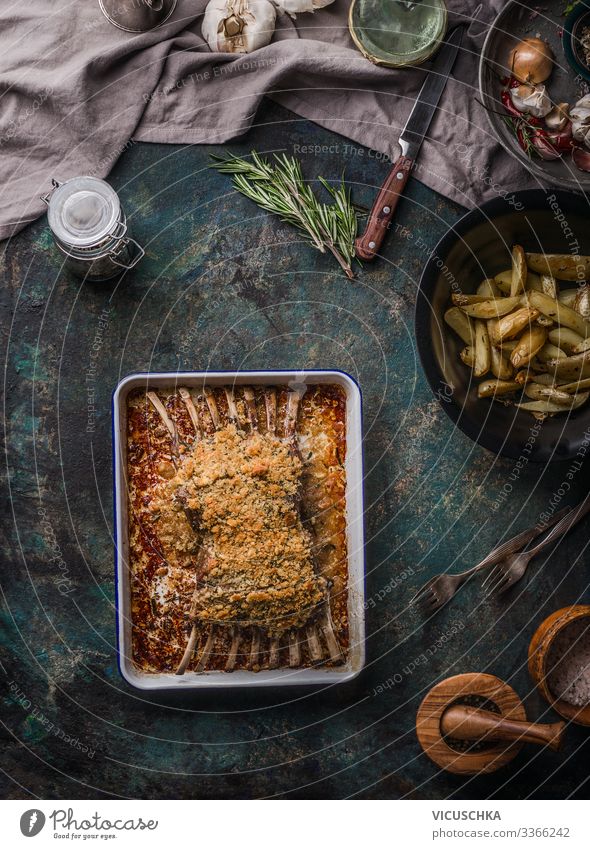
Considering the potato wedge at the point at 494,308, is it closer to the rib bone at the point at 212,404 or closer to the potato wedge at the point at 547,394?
the potato wedge at the point at 547,394

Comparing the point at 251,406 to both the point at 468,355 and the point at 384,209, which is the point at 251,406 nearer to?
the point at 468,355

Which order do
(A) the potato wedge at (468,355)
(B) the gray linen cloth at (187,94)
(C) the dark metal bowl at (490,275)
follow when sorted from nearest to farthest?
(C) the dark metal bowl at (490,275), (A) the potato wedge at (468,355), (B) the gray linen cloth at (187,94)

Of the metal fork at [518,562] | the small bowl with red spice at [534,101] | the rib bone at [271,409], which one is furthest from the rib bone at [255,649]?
the small bowl with red spice at [534,101]

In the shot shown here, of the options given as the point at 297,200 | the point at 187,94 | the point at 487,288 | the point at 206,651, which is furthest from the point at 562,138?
the point at 206,651

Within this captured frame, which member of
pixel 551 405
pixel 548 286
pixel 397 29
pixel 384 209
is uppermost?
pixel 397 29
